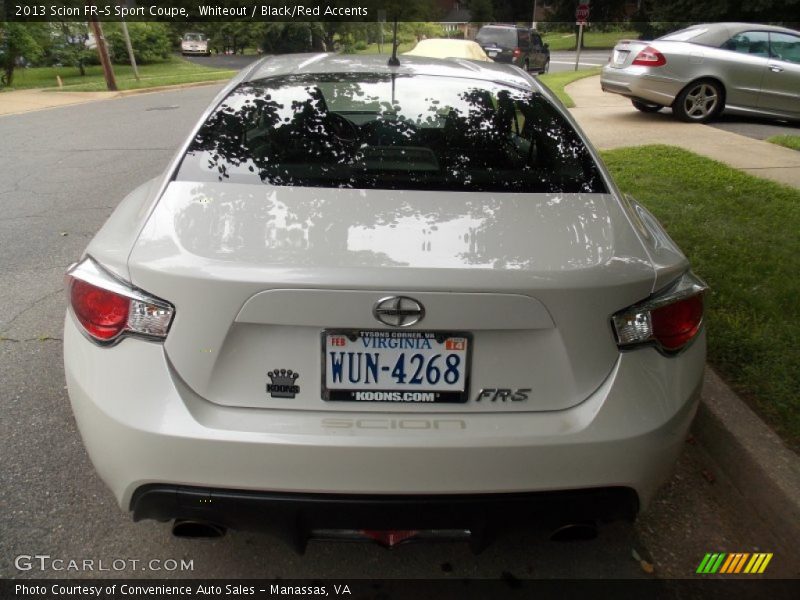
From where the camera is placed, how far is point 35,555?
2262mm

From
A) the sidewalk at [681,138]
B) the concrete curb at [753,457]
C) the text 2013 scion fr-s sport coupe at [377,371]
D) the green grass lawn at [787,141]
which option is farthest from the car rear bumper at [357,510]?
the green grass lawn at [787,141]

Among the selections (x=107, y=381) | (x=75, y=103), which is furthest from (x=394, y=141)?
(x=75, y=103)

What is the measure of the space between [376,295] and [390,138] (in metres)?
1.14

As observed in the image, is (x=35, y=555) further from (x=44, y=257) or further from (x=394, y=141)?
(x=44, y=257)

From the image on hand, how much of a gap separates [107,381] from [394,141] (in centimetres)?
141

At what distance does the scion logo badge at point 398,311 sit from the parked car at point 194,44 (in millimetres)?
46205

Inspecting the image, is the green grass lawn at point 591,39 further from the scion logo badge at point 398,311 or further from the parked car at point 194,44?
the scion logo badge at point 398,311

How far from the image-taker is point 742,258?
173 inches

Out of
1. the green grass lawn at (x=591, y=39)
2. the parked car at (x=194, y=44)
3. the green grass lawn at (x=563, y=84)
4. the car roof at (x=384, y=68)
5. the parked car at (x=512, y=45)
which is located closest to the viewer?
the car roof at (x=384, y=68)

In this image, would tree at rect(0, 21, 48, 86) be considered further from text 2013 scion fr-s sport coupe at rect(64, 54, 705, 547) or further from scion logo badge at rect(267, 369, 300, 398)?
scion logo badge at rect(267, 369, 300, 398)

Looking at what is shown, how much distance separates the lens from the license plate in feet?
5.62

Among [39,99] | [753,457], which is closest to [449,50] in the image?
[39,99]

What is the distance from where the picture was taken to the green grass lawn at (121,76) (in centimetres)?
2211

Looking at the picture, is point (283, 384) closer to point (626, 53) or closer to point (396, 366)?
point (396, 366)
